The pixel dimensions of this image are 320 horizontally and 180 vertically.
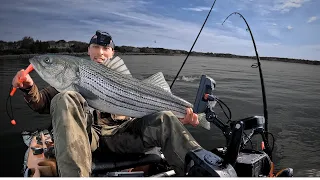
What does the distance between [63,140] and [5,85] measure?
19.0 meters

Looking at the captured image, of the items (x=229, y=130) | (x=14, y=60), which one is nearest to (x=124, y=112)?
(x=229, y=130)

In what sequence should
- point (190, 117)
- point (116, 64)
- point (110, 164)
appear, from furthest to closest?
point (190, 117) → point (116, 64) → point (110, 164)

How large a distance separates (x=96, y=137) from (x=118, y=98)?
2.33 feet

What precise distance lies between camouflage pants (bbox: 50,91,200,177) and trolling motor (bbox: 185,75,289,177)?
1.17 ft

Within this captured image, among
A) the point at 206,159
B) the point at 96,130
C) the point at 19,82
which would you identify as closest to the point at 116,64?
the point at 96,130

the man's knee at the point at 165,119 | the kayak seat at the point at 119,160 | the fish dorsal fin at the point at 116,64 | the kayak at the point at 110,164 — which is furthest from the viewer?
the fish dorsal fin at the point at 116,64

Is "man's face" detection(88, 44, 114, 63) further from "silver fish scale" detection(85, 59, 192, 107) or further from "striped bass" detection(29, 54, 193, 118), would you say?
"silver fish scale" detection(85, 59, 192, 107)

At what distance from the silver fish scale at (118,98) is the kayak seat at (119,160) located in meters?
0.66

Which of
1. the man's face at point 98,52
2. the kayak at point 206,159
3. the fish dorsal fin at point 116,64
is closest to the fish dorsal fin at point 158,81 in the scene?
the fish dorsal fin at point 116,64

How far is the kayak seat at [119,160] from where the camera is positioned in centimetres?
383

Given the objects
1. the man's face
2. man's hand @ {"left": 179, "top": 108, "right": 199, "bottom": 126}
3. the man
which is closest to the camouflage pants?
the man

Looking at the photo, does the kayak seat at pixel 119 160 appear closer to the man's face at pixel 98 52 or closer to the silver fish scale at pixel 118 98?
the silver fish scale at pixel 118 98

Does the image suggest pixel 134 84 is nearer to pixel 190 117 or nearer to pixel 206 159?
pixel 190 117

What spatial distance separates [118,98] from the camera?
374cm
